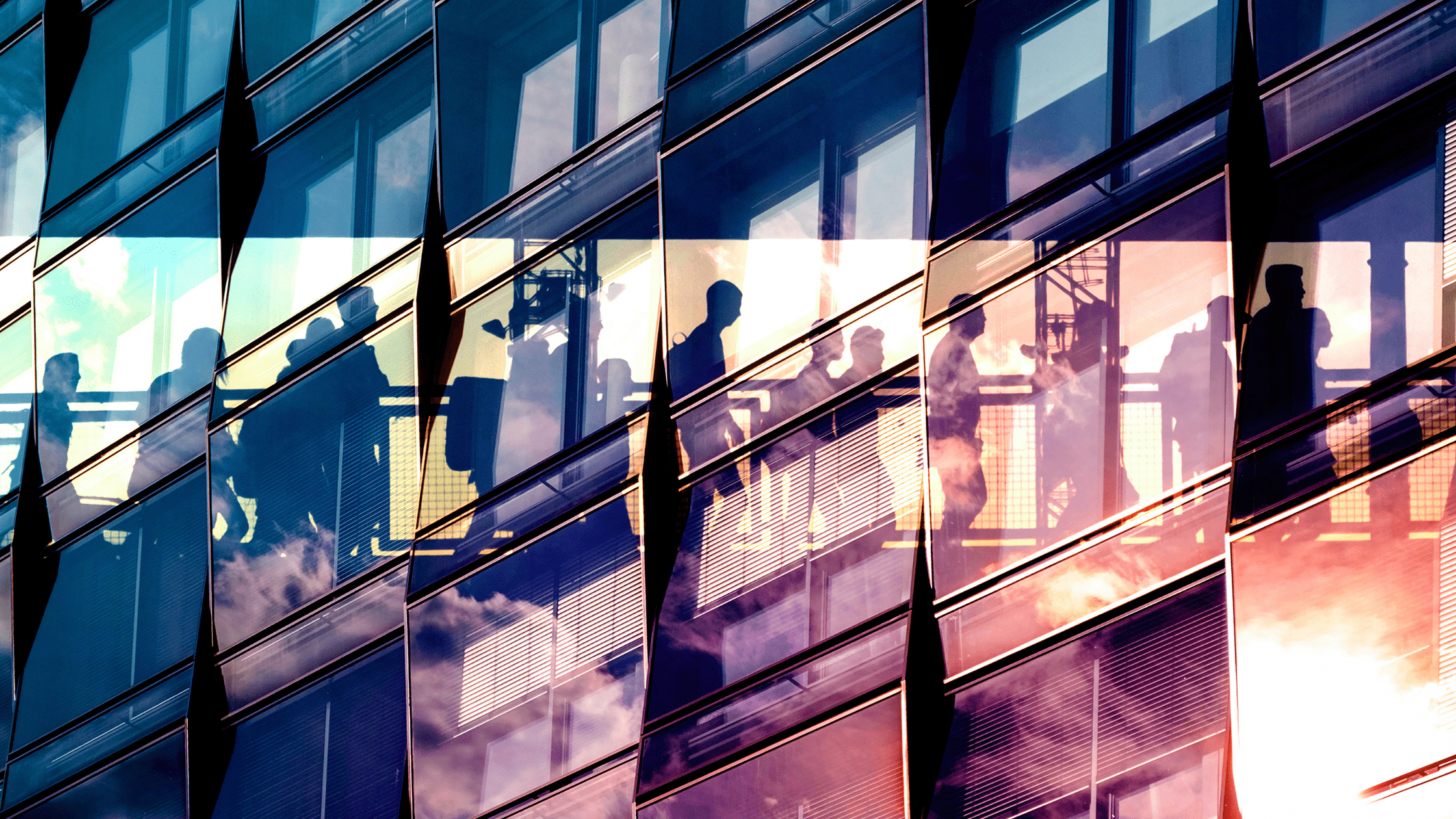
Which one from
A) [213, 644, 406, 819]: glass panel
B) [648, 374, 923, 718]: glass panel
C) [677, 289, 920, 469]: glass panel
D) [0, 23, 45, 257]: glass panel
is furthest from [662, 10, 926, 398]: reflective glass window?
[0, 23, 45, 257]: glass panel

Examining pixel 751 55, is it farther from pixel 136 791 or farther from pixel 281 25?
pixel 136 791

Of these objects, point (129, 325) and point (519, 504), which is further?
point (129, 325)

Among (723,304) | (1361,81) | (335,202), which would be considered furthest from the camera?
(335,202)

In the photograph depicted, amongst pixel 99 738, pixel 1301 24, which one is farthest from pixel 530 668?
pixel 1301 24

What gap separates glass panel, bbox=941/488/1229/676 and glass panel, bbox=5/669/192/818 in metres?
7.55

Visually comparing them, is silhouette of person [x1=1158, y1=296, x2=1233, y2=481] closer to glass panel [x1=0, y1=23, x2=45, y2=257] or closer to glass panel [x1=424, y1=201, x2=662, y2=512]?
glass panel [x1=424, y1=201, x2=662, y2=512]

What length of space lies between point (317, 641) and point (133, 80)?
6.74m

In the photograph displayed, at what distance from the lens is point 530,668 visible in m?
10.1

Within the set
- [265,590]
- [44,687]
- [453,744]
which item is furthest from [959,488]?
[44,687]

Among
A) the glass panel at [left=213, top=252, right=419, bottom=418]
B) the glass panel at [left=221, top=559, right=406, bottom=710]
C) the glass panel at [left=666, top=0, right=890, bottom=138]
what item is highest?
the glass panel at [left=666, top=0, right=890, bottom=138]

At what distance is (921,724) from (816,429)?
2.47 m

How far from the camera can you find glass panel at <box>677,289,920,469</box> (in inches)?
368

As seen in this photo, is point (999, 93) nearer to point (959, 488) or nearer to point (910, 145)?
point (910, 145)

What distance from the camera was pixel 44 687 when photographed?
1205cm
